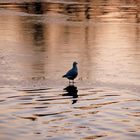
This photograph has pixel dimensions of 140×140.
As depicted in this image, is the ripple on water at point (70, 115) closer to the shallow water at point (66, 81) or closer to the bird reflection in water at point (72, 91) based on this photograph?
the shallow water at point (66, 81)

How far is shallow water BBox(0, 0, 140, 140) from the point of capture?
12719mm

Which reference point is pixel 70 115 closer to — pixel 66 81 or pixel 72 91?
pixel 72 91

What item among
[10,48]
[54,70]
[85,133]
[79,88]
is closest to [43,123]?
[85,133]

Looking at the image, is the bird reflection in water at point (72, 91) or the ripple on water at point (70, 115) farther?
the bird reflection in water at point (72, 91)

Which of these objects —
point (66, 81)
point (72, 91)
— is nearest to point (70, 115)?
point (72, 91)

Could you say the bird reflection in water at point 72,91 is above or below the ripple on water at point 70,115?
above

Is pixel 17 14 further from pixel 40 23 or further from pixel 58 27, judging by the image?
pixel 58 27

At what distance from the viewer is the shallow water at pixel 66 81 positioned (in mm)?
12719

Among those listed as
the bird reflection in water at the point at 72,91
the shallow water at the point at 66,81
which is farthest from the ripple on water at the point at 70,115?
the bird reflection in water at the point at 72,91

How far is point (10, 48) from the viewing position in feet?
85.9

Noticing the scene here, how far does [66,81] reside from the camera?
725 inches

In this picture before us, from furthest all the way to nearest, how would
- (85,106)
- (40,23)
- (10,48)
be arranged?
(40,23) → (10,48) → (85,106)

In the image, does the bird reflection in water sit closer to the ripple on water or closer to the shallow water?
the shallow water

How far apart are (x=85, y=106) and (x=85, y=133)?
2683 mm
